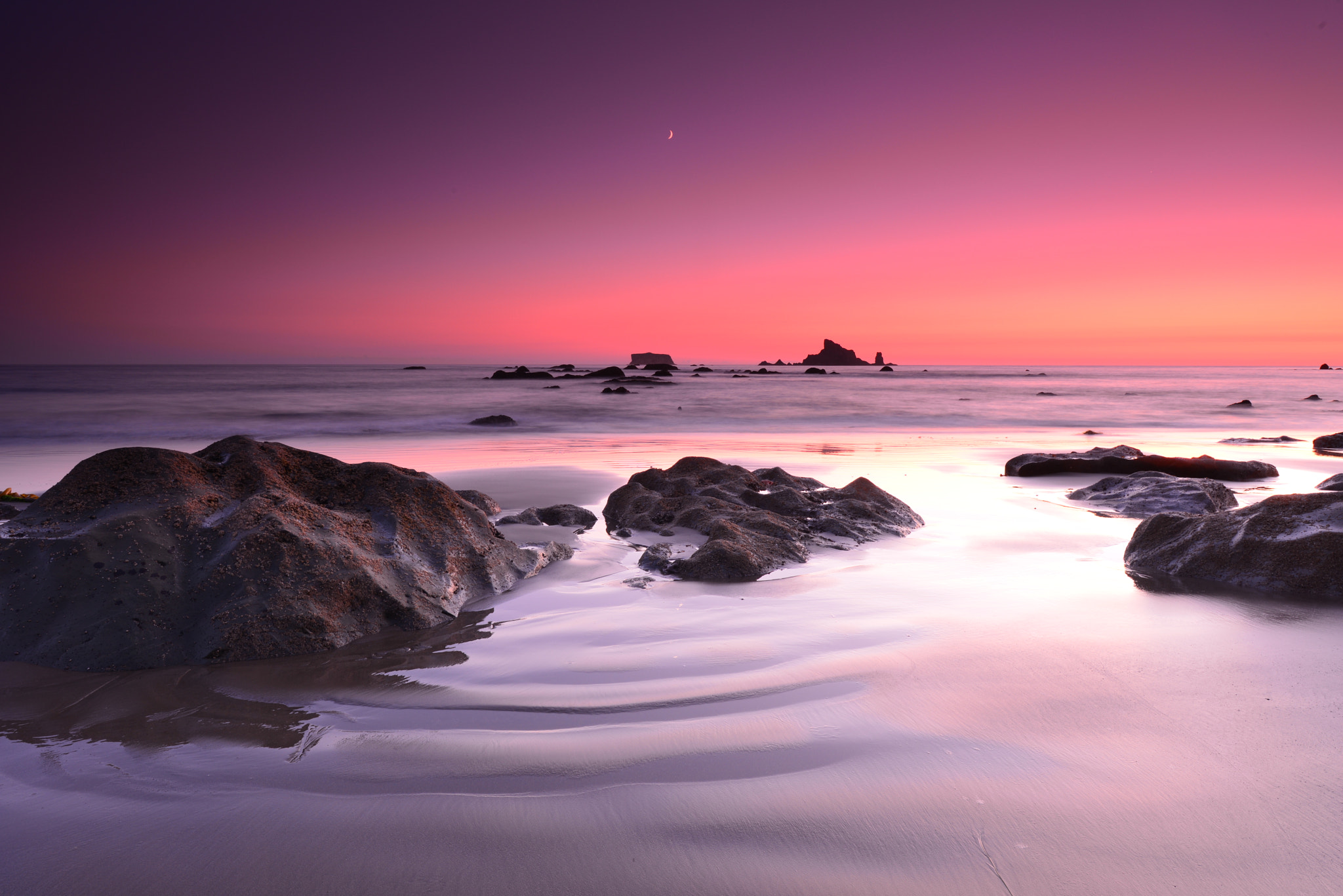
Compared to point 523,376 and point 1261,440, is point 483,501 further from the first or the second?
point 523,376

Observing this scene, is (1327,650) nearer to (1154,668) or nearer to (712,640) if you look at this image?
(1154,668)

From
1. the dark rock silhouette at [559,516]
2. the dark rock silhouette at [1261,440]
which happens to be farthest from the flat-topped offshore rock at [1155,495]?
the dark rock silhouette at [1261,440]

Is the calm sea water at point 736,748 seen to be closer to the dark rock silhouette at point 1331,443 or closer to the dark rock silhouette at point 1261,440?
the dark rock silhouette at point 1331,443

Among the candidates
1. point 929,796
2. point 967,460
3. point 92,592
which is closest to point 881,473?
point 967,460

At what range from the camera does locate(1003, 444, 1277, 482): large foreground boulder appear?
22.4 feet

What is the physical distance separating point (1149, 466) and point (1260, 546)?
3.78 meters

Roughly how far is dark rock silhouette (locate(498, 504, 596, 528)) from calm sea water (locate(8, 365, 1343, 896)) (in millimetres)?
983

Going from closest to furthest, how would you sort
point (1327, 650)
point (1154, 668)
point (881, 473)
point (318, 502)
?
point (1154, 668) < point (1327, 650) < point (318, 502) < point (881, 473)

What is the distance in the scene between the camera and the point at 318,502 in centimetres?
340

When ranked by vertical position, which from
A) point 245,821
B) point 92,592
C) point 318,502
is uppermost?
point 318,502

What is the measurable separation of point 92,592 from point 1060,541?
16.4 feet

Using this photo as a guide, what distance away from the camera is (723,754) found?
187 cm

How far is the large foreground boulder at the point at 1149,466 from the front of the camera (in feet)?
22.4

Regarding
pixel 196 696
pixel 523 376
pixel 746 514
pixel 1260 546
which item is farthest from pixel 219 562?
pixel 523 376
